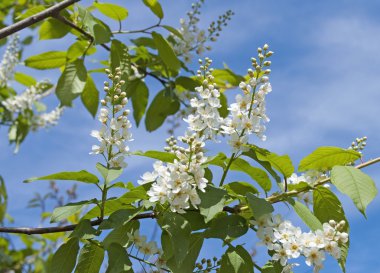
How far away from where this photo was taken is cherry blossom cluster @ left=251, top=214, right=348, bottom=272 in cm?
149

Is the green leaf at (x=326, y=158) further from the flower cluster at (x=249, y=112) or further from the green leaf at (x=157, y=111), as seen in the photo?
the green leaf at (x=157, y=111)

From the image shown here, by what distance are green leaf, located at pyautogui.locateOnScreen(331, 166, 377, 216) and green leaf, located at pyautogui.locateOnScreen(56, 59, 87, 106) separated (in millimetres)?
1370

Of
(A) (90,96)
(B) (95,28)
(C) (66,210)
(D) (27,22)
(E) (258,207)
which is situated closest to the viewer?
(E) (258,207)

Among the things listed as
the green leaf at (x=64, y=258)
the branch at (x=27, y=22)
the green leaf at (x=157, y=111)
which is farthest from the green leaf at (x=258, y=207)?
the green leaf at (x=157, y=111)

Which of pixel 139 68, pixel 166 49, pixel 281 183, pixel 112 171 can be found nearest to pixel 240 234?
pixel 281 183

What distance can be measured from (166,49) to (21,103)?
2.30 m

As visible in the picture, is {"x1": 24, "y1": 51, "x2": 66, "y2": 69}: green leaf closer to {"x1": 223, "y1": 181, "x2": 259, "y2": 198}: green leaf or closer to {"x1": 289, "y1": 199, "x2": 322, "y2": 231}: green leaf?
{"x1": 223, "y1": 181, "x2": 259, "y2": 198}: green leaf

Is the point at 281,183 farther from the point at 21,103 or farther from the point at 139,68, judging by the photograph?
the point at 21,103

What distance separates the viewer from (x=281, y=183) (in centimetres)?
166

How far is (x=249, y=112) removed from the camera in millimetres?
1580

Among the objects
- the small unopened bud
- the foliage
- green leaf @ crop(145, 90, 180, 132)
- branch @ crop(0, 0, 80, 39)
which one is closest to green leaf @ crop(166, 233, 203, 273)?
the foliage

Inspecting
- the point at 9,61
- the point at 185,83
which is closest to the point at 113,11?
the point at 185,83

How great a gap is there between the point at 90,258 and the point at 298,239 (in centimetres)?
57

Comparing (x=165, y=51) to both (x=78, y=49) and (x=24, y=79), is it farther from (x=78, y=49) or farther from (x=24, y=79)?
(x=24, y=79)
